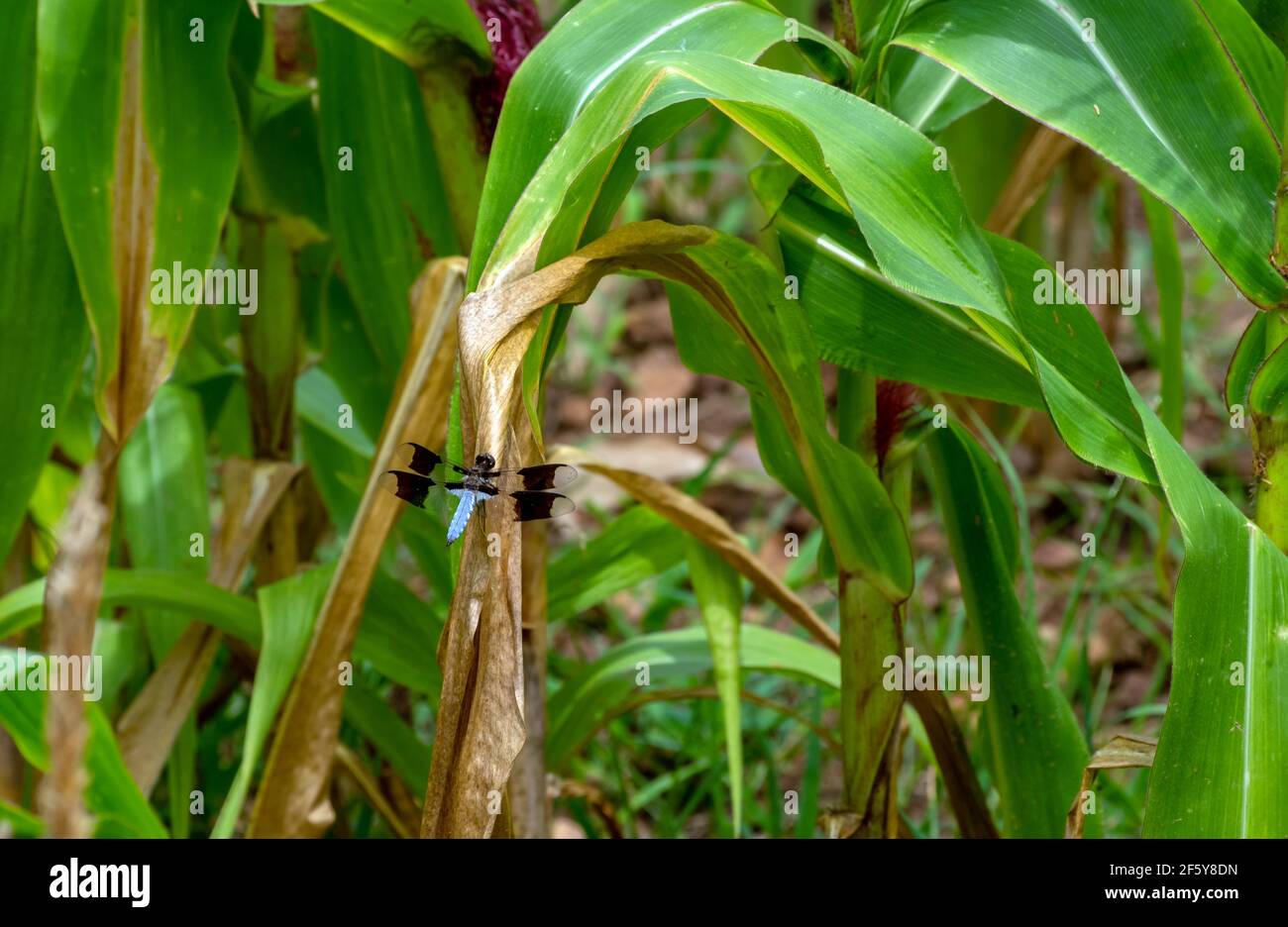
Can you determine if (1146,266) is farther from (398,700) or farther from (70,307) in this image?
(70,307)

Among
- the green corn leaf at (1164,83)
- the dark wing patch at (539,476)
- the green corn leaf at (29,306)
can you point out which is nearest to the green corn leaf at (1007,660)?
the green corn leaf at (1164,83)

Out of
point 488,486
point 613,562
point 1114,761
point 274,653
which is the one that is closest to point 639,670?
point 613,562

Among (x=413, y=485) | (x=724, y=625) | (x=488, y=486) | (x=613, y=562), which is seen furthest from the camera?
Result: (x=613, y=562)

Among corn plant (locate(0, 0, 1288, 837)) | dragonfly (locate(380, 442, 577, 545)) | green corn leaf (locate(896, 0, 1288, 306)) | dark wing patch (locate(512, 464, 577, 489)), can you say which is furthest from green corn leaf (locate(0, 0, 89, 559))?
green corn leaf (locate(896, 0, 1288, 306))

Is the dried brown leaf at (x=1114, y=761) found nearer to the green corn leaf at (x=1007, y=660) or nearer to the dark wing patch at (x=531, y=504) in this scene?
the green corn leaf at (x=1007, y=660)

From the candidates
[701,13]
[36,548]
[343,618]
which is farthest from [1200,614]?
[36,548]

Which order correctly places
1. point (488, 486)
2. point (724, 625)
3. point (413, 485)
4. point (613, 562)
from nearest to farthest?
A: point (488, 486) → point (413, 485) → point (724, 625) → point (613, 562)

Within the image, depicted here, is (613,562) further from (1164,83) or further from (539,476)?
(1164,83)
